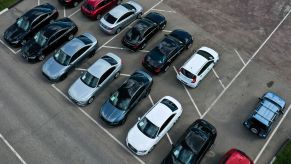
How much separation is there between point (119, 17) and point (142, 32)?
2646 millimetres

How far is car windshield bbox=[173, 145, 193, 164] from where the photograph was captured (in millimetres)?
17625

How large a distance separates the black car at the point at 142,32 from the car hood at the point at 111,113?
581 centimetres

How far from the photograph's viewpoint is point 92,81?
69.4 feet

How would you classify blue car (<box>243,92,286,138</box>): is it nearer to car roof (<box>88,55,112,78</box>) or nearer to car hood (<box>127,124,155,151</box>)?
car hood (<box>127,124,155,151</box>)

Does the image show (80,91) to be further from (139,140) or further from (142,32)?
(142,32)

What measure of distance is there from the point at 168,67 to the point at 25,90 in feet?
35.8

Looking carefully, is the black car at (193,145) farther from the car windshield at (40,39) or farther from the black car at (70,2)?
the black car at (70,2)

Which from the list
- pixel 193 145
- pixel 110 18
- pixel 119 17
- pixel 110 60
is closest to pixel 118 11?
pixel 119 17

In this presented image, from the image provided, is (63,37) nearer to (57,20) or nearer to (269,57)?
(57,20)

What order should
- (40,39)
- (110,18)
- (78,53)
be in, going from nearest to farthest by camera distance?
(78,53)
(40,39)
(110,18)

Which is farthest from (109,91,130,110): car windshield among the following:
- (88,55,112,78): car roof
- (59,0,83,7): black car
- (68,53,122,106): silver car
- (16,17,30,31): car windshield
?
(59,0,83,7): black car

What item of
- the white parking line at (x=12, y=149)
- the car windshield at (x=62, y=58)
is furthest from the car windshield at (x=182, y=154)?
the car windshield at (x=62, y=58)

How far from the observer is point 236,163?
57.4 ft

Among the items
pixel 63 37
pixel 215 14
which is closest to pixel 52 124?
pixel 63 37
